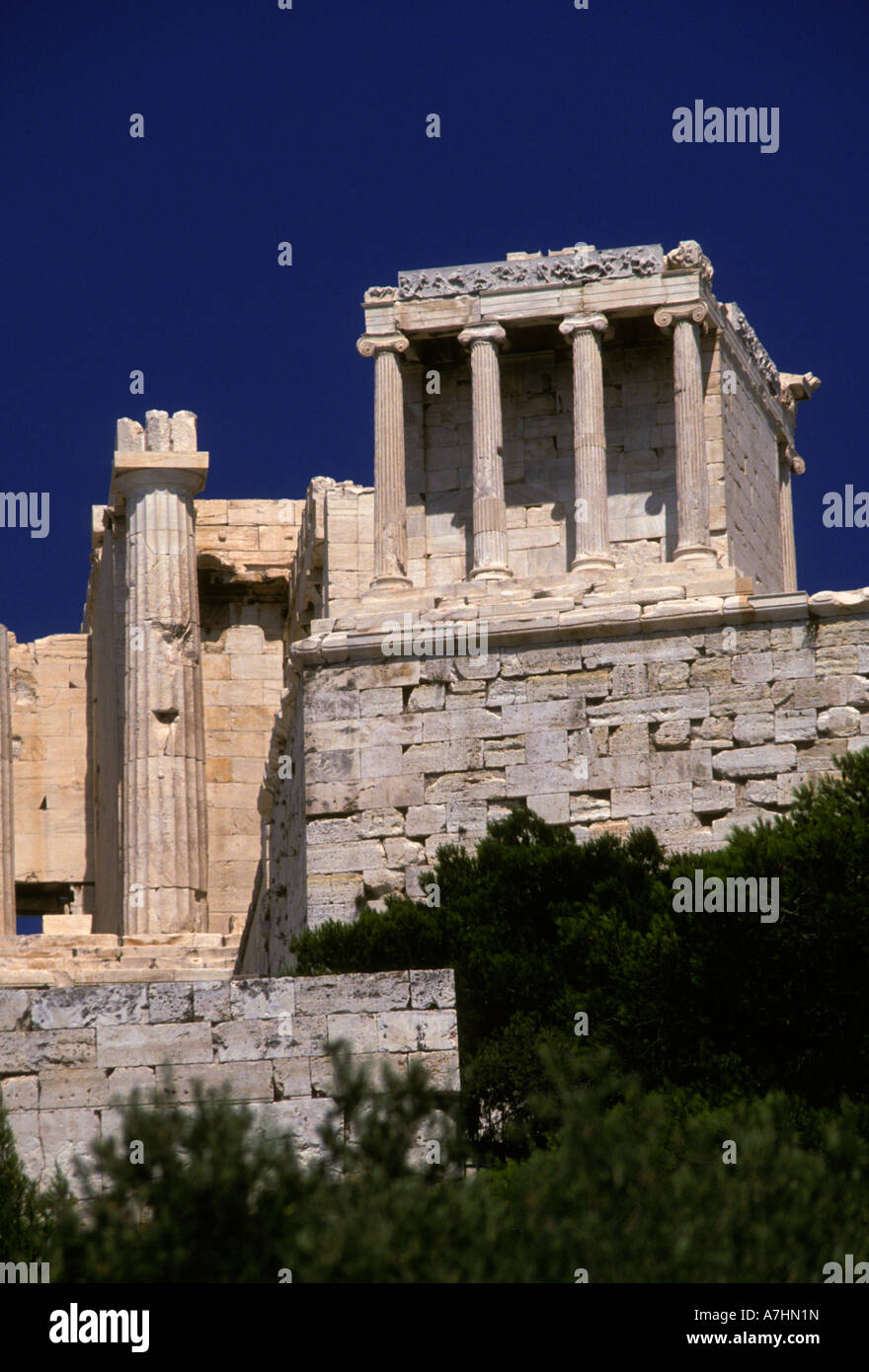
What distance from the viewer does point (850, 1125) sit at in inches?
757

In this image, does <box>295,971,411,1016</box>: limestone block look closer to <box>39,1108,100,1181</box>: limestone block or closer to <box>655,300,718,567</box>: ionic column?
<box>39,1108,100,1181</box>: limestone block

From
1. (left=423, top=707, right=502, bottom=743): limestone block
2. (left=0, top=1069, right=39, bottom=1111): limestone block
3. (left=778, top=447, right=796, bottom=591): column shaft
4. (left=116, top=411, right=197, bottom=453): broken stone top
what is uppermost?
(left=116, top=411, right=197, bottom=453): broken stone top

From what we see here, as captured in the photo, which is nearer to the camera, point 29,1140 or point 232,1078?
point 29,1140

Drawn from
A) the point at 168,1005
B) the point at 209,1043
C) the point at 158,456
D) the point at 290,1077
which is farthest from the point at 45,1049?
the point at 158,456

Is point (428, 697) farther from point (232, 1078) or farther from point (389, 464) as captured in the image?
point (232, 1078)

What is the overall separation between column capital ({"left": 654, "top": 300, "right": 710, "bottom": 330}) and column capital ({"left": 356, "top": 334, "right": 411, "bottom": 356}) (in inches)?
115

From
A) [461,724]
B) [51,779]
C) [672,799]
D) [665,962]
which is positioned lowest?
[665,962]

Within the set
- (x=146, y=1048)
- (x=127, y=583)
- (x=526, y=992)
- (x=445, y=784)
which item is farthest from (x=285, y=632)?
(x=146, y=1048)

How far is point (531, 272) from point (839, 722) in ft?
26.8

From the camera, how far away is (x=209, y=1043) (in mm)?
19000

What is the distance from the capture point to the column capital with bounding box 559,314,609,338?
106ft

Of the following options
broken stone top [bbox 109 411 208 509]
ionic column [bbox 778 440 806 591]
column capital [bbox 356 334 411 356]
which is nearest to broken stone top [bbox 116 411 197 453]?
broken stone top [bbox 109 411 208 509]

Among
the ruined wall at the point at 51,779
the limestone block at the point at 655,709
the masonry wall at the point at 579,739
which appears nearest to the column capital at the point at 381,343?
the masonry wall at the point at 579,739
